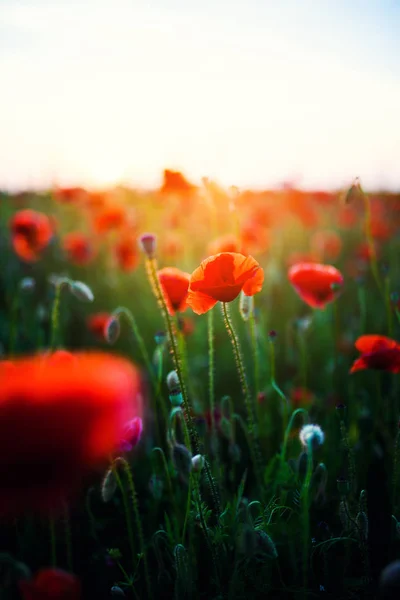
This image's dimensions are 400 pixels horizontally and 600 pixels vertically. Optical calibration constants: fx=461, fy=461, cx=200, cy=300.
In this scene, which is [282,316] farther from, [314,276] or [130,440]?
[130,440]

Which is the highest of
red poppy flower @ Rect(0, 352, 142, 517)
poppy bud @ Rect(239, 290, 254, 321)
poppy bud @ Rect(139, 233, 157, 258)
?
poppy bud @ Rect(139, 233, 157, 258)

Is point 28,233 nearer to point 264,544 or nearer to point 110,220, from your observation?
point 110,220

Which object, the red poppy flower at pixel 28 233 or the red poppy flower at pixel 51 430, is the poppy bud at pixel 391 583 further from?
the red poppy flower at pixel 28 233

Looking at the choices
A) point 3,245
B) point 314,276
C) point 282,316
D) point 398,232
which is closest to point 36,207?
point 3,245

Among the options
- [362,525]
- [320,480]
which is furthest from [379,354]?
[362,525]

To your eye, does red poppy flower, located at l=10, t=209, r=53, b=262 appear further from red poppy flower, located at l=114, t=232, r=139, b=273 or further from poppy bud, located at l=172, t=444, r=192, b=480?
poppy bud, located at l=172, t=444, r=192, b=480

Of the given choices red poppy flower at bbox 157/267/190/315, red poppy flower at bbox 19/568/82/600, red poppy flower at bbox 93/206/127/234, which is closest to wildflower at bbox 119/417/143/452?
red poppy flower at bbox 157/267/190/315
